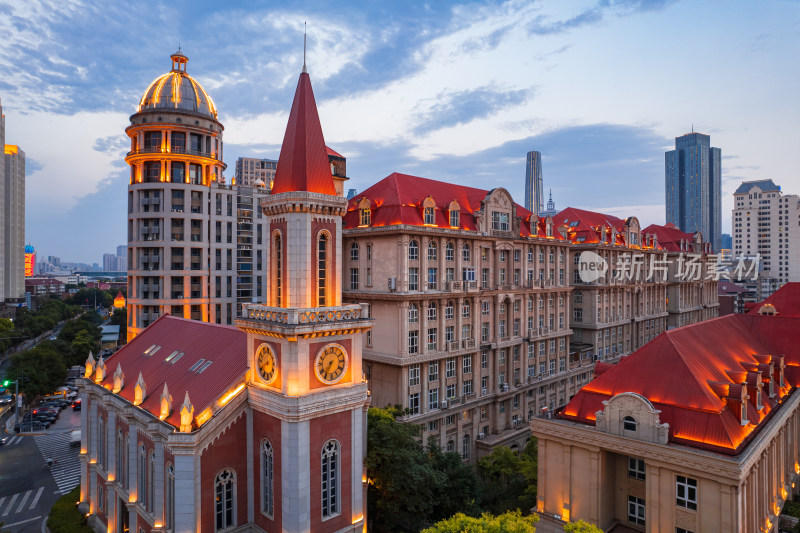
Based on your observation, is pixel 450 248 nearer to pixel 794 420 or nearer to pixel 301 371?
pixel 301 371

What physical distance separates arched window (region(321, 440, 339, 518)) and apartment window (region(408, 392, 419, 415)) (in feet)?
78.7

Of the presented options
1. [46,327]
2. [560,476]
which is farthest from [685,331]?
[46,327]

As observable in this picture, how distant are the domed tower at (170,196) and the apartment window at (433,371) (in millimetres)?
43259

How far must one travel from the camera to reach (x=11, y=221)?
16225cm

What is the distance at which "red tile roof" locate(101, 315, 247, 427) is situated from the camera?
31.3 meters

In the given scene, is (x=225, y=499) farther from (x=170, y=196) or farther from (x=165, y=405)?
(x=170, y=196)

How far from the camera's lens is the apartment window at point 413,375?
52.6m

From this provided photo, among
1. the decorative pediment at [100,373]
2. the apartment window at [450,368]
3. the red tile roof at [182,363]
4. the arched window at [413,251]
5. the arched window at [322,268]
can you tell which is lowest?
the apartment window at [450,368]


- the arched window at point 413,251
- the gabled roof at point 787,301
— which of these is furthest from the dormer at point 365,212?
the gabled roof at point 787,301

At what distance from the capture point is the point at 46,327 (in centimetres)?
12544

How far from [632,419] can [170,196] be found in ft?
222

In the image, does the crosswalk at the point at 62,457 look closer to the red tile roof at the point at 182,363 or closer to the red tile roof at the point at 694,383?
the red tile roof at the point at 182,363

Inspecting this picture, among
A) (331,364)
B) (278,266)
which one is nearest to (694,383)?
(331,364)

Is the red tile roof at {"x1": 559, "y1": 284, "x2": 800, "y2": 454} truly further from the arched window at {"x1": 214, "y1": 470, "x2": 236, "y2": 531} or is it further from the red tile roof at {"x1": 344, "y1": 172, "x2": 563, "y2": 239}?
the arched window at {"x1": 214, "y1": 470, "x2": 236, "y2": 531}
